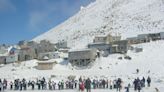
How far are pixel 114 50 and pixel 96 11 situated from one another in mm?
85235

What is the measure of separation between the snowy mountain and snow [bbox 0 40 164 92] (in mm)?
40058

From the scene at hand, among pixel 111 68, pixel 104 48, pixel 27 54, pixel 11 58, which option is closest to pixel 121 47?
pixel 104 48

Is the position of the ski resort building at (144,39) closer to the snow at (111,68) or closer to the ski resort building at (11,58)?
the snow at (111,68)

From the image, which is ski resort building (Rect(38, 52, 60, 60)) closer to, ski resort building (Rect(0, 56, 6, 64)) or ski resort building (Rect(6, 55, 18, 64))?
ski resort building (Rect(6, 55, 18, 64))

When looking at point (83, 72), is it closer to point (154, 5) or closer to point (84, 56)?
point (84, 56)

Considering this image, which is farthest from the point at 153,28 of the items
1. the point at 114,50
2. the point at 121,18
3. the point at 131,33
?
the point at 114,50

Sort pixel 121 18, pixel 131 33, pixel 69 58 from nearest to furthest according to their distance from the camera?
pixel 69 58 < pixel 131 33 < pixel 121 18

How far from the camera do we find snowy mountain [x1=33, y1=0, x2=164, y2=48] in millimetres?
121625

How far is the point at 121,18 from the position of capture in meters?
142

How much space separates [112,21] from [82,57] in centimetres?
6795

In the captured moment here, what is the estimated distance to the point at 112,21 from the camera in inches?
5531

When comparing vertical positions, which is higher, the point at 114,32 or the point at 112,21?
the point at 112,21

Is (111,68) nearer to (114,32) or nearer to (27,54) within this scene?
(27,54)

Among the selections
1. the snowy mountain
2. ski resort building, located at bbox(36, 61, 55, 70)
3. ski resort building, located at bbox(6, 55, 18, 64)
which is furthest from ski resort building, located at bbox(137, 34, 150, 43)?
ski resort building, located at bbox(6, 55, 18, 64)
